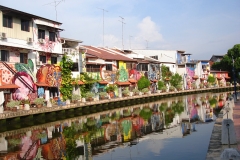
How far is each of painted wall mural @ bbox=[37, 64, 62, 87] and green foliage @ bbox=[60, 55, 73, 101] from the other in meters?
0.63

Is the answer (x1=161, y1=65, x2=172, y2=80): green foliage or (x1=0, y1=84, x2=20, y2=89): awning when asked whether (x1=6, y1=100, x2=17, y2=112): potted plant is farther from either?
(x1=161, y1=65, x2=172, y2=80): green foliage

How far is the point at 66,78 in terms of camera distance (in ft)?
124

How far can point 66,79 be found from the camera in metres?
37.7

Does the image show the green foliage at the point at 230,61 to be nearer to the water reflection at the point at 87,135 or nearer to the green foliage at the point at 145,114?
the green foliage at the point at 145,114

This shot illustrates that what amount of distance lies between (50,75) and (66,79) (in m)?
2.67

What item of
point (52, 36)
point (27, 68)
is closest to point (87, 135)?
point (27, 68)

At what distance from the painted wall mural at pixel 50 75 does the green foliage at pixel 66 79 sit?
63cm

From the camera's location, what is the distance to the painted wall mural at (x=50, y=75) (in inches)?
1352

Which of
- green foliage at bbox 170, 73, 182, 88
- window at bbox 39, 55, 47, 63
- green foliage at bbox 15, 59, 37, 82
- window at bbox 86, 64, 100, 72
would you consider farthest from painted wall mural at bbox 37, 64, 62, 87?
green foliage at bbox 170, 73, 182, 88

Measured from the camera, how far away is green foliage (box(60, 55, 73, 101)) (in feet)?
123

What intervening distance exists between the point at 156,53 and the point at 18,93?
160 feet

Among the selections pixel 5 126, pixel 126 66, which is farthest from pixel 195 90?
pixel 5 126

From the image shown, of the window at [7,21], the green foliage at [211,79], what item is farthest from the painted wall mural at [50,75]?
the green foliage at [211,79]

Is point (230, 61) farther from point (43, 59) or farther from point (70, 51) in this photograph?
point (43, 59)
